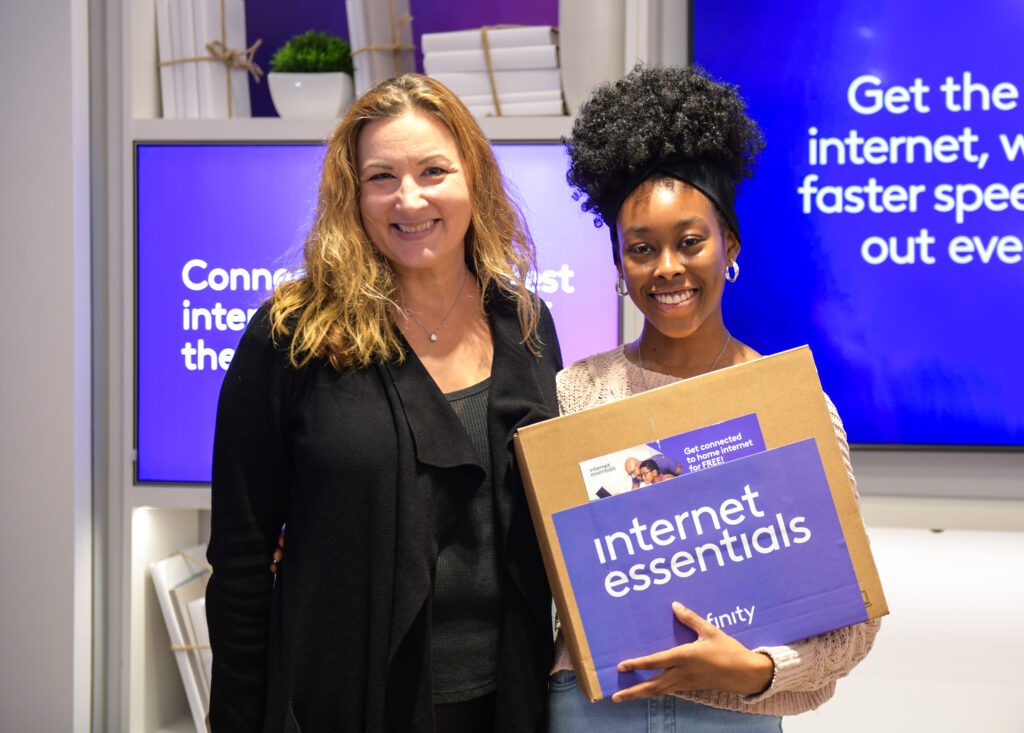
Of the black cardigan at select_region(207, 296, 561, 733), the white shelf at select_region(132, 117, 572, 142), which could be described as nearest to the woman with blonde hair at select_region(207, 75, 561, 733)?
the black cardigan at select_region(207, 296, 561, 733)

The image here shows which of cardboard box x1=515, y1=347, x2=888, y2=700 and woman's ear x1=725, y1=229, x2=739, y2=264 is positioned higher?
woman's ear x1=725, y1=229, x2=739, y2=264

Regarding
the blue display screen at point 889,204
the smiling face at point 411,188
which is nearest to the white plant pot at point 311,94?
the blue display screen at point 889,204

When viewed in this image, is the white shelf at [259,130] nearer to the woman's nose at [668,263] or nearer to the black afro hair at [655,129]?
the black afro hair at [655,129]

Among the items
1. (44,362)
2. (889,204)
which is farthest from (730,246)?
(44,362)

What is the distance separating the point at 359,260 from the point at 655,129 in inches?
18.4

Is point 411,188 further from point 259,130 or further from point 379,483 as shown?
point 259,130

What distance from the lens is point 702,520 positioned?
121cm

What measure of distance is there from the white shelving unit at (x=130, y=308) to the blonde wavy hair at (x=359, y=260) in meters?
0.80

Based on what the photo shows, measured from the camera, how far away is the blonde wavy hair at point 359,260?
1.35m

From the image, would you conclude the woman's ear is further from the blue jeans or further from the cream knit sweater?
the blue jeans

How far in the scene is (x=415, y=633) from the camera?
1.29m

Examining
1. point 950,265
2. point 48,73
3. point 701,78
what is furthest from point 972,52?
point 48,73

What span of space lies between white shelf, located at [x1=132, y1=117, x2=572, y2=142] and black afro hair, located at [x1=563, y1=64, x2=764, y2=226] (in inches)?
32.4

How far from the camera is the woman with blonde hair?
130 cm
